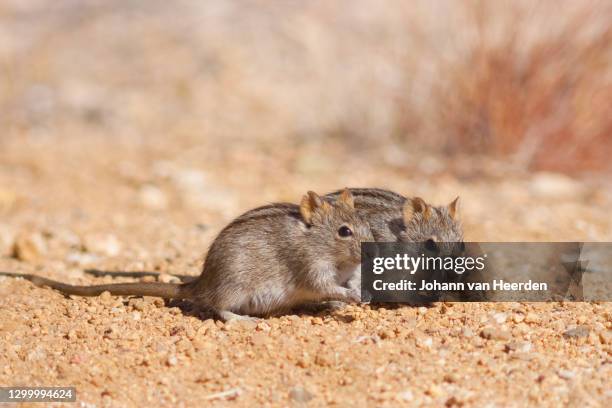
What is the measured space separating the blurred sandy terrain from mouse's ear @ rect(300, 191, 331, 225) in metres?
0.64

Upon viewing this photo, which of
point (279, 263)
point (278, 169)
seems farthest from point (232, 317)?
point (278, 169)

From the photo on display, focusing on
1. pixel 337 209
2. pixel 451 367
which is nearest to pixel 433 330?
pixel 451 367

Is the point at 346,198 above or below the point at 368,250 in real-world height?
above

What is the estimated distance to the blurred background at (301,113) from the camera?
9258mm

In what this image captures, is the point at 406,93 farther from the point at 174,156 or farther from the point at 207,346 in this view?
the point at 207,346

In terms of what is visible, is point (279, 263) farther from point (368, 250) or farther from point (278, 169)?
point (278, 169)

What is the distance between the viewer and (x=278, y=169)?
10688 millimetres

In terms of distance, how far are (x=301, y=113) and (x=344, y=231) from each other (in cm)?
818

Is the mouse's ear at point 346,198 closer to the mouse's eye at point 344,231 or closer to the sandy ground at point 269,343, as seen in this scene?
the mouse's eye at point 344,231

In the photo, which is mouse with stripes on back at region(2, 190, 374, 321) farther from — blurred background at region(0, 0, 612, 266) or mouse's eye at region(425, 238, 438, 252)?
blurred background at region(0, 0, 612, 266)

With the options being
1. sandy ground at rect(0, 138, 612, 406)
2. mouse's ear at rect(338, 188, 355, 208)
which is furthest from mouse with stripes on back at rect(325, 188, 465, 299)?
sandy ground at rect(0, 138, 612, 406)

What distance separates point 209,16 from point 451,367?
11.6 meters

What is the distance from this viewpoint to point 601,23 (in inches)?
375

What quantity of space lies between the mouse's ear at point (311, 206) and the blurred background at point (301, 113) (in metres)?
2.22
